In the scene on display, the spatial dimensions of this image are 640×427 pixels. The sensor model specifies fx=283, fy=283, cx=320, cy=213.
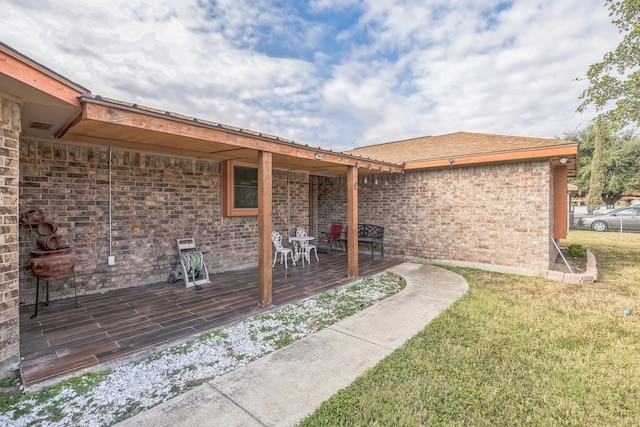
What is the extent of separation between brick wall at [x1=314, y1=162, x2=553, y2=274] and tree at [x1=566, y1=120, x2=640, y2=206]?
25223 mm

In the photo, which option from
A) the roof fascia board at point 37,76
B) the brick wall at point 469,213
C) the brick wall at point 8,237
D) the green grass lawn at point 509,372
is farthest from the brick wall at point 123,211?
the green grass lawn at point 509,372

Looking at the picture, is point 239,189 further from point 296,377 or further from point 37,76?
point 296,377

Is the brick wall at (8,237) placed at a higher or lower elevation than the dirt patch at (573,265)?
higher

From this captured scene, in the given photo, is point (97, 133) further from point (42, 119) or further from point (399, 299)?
point (399, 299)

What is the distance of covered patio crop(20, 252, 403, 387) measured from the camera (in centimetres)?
290

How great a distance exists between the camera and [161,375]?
8.79 ft

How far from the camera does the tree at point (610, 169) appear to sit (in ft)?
79.5

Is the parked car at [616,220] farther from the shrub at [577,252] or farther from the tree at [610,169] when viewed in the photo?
the tree at [610,169]

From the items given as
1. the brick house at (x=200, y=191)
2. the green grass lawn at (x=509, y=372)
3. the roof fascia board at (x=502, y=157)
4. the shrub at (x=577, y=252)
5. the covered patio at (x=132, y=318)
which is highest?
the roof fascia board at (x=502, y=157)

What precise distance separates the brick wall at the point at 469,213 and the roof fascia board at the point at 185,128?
12.4ft

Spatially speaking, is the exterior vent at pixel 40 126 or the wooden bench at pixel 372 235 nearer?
the exterior vent at pixel 40 126

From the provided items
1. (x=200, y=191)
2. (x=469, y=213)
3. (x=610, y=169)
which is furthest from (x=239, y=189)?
(x=610, y=169)

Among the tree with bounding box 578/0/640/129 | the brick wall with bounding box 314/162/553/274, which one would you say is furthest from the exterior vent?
the tree with bounding box 578/0/640/129

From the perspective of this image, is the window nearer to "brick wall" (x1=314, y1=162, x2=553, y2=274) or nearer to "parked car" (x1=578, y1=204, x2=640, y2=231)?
"brick wall" (x1=314, y1=162, x2=553, y2=274)
